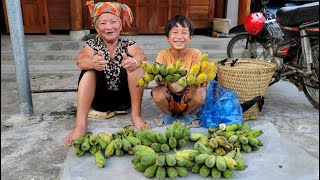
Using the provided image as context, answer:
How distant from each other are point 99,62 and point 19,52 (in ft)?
3.28

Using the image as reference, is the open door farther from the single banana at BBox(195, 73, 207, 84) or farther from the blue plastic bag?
the single banana at BBox(195, 73, 207, 84)

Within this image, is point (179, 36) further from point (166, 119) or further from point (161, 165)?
point (161, 165)

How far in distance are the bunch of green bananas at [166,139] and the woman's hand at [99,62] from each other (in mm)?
820

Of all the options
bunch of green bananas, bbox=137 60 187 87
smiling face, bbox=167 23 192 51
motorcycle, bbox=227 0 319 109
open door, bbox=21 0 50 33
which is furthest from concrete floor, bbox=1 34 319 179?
open door, bbox=21 0 50 33

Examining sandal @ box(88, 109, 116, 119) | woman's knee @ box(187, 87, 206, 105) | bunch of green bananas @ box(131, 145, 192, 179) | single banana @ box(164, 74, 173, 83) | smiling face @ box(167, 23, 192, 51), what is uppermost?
smiling face @ box(167, 23, 192, 51)

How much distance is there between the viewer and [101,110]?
11.2 ft

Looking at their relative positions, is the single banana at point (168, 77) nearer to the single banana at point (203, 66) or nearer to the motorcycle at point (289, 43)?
the single banana at point (203, 66)

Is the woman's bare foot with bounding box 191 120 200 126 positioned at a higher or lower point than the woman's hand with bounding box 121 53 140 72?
lower

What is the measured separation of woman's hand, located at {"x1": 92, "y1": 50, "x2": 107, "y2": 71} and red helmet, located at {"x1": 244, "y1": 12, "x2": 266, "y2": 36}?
2441 mm

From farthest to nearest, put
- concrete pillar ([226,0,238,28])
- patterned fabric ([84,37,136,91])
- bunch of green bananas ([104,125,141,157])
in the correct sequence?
concrete pillar ([226,0,238,28]) → patterned fabric ([84,37,136,91]) → bunch of green bananas ([104,125,141,157])

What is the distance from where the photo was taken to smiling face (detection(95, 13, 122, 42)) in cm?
291

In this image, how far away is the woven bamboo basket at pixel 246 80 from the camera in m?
3.14

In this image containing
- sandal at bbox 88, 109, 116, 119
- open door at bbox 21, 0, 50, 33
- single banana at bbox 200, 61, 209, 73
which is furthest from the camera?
open door at bbox 21, 0, 50, 33

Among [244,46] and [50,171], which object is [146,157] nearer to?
[50,171]
